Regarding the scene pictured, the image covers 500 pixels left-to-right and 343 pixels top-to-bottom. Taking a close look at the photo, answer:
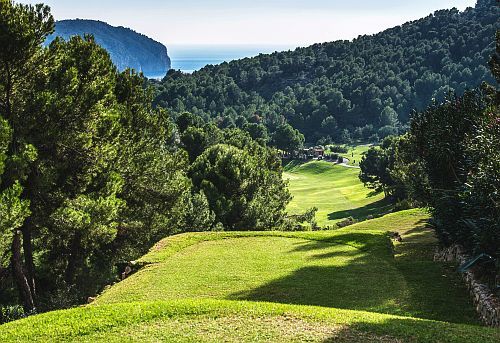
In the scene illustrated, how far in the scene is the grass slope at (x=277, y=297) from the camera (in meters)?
12.8

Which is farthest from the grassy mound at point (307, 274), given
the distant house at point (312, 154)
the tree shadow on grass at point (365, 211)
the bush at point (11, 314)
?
Result: the distant house at point (312, 154)

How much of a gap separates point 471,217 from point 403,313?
640cm

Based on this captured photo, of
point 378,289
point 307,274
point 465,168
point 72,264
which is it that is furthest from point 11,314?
point 465,168

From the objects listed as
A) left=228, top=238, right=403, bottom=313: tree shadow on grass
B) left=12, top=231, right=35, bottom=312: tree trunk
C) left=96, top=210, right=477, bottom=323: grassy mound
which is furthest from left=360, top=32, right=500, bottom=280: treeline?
left=12, top=231, right=35, bottom=312: tree trunk

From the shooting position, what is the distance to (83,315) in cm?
1492

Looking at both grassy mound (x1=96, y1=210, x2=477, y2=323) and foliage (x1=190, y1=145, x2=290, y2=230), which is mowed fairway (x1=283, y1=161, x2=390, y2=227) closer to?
foliage (x1=190, y1=145, x2=290, y2=230)

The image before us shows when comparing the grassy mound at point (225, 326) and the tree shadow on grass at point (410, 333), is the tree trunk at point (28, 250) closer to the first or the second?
the grassy mound at point (225, 326)

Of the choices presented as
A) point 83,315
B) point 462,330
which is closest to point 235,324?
point 83,315

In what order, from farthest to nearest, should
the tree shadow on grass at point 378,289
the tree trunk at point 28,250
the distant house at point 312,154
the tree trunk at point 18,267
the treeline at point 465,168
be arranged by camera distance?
the distant house at point 312,154 < the tree trunk at point 28,250 < the tree trunk at point 18,267 < the treeline at point 465,168 < the tree shadow on grass at point 378,289

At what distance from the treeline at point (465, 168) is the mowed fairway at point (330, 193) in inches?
1824

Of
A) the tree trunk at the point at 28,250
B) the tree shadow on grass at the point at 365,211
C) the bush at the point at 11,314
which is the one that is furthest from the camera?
the tree shadow on grass at the point at 365,211

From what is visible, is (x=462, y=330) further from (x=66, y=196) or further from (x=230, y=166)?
(x=230, y=166)

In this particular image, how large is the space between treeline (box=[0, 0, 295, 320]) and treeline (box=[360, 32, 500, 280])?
54.3 feet

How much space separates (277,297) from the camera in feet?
59.8
